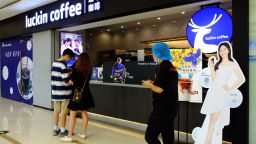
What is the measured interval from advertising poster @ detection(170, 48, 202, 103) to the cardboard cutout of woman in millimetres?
A: 482

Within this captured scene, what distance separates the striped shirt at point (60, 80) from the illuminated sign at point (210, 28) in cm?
212

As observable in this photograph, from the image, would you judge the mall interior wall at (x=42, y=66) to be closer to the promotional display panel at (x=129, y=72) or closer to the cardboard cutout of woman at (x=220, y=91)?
the promotional display panel at (x=129, y=72)

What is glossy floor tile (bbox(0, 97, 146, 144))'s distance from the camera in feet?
16.1

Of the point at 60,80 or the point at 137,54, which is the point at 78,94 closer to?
the point at 60,80

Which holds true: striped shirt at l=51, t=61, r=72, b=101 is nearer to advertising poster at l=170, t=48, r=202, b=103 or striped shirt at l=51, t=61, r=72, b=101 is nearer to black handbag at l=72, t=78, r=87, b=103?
black handbag at l=72, t=78, r=87, b=103

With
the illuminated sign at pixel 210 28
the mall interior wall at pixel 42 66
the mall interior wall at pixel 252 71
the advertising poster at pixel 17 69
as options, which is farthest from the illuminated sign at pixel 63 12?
the mall interior wall at pixel 252 71

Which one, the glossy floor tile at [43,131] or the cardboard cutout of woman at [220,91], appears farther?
the glossy floor tile at [43,131]

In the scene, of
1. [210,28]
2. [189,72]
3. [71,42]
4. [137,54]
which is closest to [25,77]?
[71,42]

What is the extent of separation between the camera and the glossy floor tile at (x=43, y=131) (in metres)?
4.89

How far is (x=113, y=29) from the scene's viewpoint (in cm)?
1220

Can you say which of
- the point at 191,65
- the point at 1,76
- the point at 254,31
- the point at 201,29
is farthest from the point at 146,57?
the point at 1,76

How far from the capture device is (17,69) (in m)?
10.2

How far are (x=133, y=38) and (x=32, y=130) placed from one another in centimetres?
674

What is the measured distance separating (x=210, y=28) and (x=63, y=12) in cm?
405
